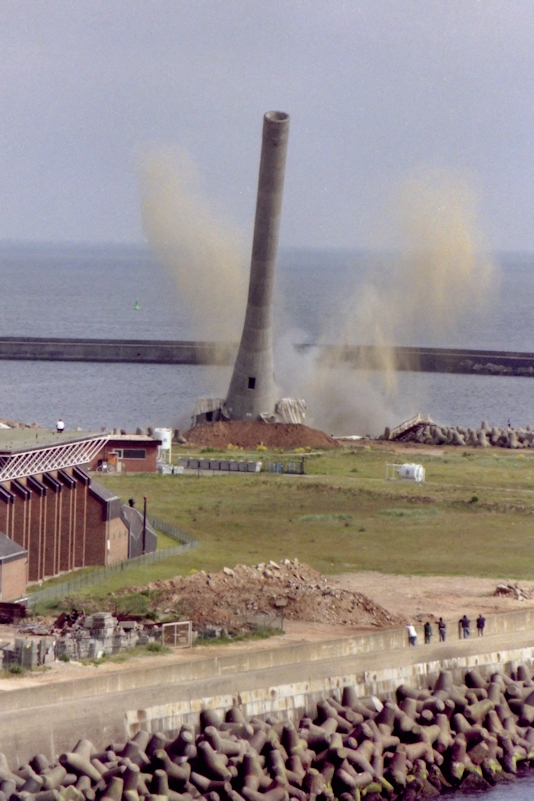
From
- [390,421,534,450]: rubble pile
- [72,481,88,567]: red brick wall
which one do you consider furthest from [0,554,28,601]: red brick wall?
[390,421,534,450]: rubble pile

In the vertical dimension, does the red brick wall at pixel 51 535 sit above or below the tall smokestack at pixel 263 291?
below

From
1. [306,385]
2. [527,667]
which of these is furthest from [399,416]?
[527,667]

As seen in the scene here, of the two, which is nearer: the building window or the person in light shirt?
the person in light shirt

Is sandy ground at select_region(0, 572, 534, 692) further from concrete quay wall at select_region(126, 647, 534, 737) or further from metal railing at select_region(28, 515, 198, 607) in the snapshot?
metal railing at select_region(28, 515, 198, 607)

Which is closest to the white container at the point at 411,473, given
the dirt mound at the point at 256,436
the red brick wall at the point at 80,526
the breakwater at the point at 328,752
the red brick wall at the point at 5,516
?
the dirt mound at the point at 256,436

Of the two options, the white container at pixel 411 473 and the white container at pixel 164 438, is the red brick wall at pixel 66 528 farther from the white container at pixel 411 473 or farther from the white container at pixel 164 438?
the white container at pixel 164 438

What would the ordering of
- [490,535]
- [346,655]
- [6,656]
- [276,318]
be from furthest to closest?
[276,318]
[490,535]
[346,655]
[6,656]

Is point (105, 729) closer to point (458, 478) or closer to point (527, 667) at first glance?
point (527, 667)
